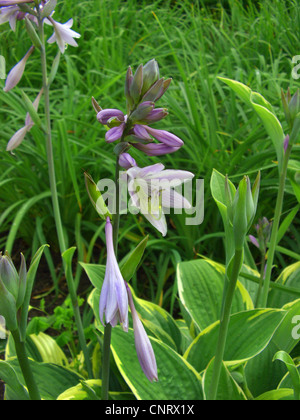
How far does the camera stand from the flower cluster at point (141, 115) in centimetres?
70

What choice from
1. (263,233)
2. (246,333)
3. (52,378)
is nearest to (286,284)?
(263,233)

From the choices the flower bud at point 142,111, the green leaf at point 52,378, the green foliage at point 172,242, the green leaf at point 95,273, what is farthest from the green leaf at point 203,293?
the flower bud at point 142,111

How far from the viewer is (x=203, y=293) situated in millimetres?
1362

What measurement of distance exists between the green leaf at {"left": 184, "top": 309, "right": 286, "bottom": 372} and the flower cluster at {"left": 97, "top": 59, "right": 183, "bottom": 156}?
55 cm

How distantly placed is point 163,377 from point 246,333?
23cm

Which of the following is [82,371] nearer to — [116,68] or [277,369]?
[277,369]

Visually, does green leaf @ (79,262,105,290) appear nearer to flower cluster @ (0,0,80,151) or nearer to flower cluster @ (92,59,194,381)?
flower cluster @ (0,0,80,151)

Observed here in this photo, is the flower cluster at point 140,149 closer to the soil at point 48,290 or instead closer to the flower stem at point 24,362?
the flower stem at point 24,362

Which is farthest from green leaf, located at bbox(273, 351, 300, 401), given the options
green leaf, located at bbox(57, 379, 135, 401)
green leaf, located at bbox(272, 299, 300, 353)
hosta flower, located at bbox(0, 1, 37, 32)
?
hosta flower, located at bbox(0, 1, 37, 32)

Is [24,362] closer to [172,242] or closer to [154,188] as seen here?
[154,188]

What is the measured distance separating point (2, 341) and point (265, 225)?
967 millimetres

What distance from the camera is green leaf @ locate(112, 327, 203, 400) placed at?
105 centimetres

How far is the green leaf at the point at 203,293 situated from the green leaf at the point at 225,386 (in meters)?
0.25
